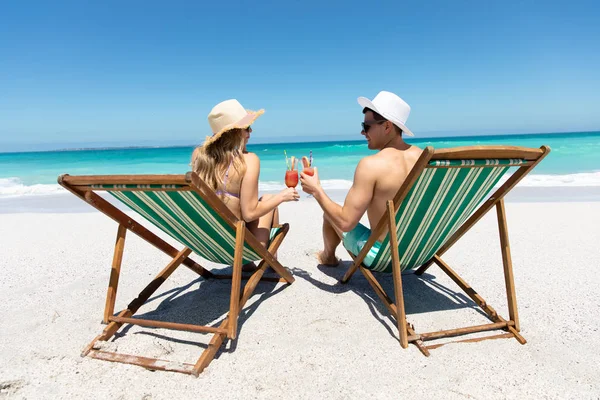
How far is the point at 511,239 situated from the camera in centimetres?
439

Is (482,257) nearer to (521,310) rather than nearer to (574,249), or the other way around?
(574,249)

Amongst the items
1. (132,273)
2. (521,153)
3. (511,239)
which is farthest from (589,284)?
(132,273)

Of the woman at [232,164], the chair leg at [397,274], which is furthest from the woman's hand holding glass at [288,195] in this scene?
the chair leg at [397,274]

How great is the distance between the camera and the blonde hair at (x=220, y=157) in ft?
8.32

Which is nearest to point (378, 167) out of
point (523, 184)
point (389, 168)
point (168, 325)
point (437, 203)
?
point (389, 168)

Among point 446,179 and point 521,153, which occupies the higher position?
point 521,153

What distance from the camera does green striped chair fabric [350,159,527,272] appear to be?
200 cm

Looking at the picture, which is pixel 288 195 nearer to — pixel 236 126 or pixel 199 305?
pixel 236 126

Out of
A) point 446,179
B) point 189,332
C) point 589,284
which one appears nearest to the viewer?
point 446,179

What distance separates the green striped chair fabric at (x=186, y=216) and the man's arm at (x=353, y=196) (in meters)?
0.55

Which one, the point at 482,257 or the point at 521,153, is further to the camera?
the point at 482,257

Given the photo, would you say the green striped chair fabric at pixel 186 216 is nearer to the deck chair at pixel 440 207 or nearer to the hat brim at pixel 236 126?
the hat brim at pixel 236 126

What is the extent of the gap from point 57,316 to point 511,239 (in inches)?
169

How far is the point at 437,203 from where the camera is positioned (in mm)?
2193
